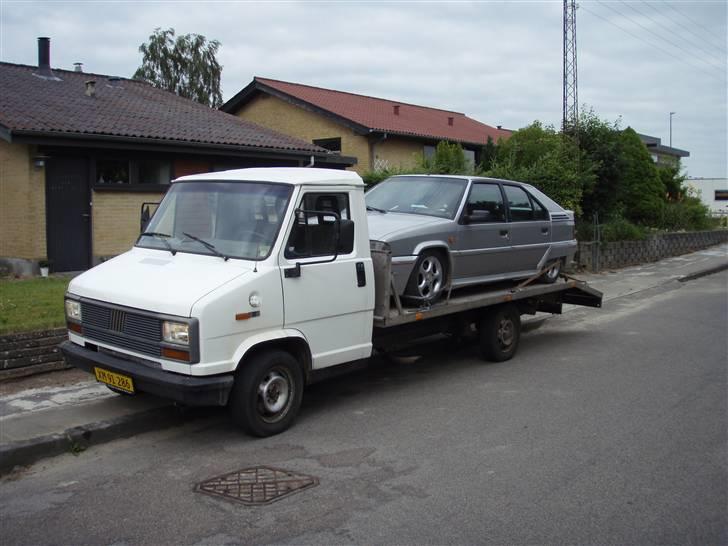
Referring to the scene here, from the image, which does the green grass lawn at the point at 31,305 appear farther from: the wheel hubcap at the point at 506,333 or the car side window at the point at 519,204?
the car side window at the point at 519,204

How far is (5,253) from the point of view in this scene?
13.9 meters

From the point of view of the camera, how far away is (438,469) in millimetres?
5336

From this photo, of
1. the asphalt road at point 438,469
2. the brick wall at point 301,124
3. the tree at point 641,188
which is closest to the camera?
the asphalt road at point 438,469

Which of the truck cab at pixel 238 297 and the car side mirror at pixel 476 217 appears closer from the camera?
the truck cab at pixel 238 297

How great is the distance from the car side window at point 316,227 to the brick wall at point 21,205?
9075 millimetres

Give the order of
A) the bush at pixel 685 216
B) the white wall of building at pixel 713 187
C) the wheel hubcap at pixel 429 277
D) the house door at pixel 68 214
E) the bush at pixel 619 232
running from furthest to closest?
the white wall of building at pixel 713 187
the bush at pixel 685 216
the bush at pixel 619 232
the house door at pixel 68 214
the wheel hubcap at pixel 429 277

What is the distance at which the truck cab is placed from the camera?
548 centimetres

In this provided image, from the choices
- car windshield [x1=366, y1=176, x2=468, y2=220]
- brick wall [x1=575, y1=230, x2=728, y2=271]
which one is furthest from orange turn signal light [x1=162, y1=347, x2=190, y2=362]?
brick wall [x1=575, y1=230, x2=728, y2=271]

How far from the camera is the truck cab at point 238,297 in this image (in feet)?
18.0

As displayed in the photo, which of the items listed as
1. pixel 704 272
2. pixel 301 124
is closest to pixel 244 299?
pixel 704 272

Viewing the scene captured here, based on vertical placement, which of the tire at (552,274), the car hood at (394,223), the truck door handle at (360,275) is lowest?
the tire at (552,274)

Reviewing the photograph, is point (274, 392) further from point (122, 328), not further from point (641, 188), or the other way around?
point (641, 188)

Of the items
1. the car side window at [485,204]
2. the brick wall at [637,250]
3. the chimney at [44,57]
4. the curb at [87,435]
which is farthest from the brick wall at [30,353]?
the brick wall at [637,250]

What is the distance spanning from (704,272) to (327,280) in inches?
690
